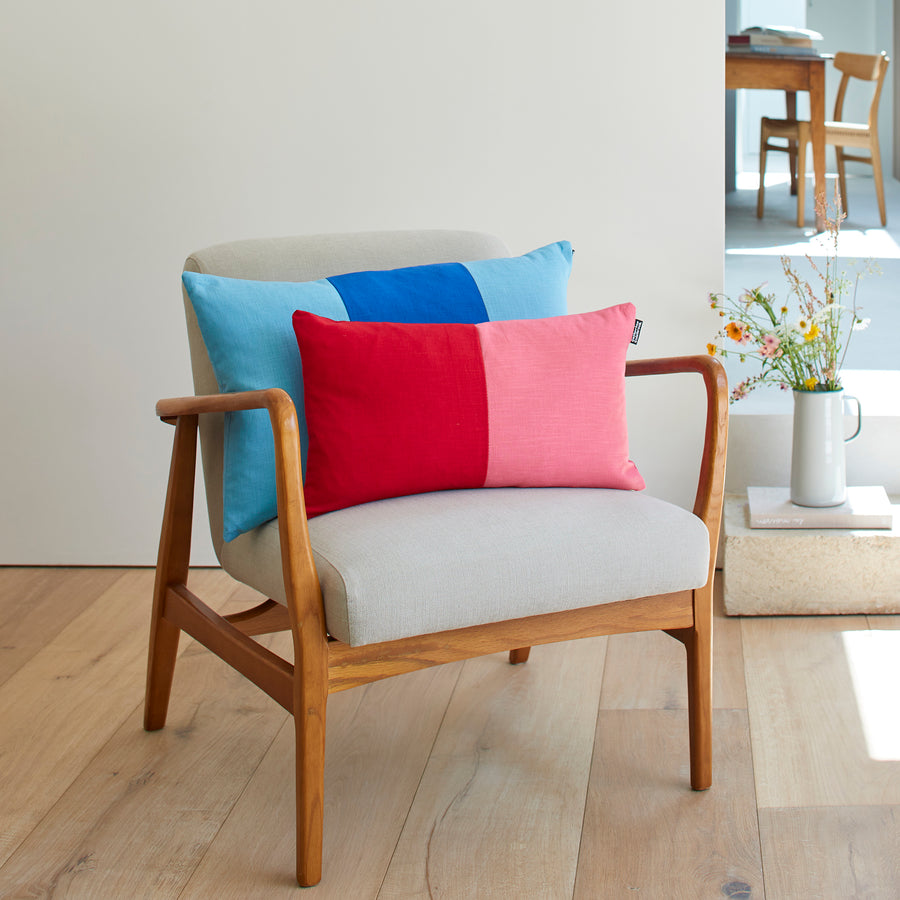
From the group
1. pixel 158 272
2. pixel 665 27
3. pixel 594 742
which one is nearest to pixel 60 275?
pixel 158 272

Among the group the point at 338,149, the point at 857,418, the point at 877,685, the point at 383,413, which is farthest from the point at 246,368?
the point at 857,418

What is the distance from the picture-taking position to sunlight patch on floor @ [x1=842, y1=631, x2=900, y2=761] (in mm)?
1758

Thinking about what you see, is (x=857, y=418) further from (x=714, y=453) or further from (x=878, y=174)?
(x=714, y=453)

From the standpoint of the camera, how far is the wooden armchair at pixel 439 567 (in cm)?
139

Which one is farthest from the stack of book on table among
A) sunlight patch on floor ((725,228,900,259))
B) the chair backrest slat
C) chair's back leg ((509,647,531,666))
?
chair's back leg ((509,647,531,666))

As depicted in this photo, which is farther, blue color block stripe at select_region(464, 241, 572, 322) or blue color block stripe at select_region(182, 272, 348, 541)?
blue color block stripe at select_region(464, 241, 572, 322)

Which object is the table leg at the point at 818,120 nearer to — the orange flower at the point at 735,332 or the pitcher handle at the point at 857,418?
the pitcher handle at the point at 857,418

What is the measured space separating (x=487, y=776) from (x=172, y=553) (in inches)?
24.2

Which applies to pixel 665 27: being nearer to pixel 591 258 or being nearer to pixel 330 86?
pixel 591 258

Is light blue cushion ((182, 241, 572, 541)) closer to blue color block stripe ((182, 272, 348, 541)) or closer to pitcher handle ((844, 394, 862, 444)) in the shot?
blue color block stripe ((182, 272, 348, 541))

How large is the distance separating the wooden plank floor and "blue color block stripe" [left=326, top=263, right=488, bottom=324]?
0.70m

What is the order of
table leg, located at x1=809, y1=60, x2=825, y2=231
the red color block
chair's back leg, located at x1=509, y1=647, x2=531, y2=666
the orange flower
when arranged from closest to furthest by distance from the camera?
the red color block < chair's back leg, located at x1=509, y1=647, x2=531, y2=666 < the orange flower < table leg, located at x1=809, y1=60, x2=825, y2=231

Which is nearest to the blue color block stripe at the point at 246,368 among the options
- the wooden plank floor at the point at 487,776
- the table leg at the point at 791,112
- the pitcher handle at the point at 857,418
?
the wooden plank floor at the point at 487,776

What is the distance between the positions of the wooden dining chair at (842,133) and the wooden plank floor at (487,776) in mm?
1434
